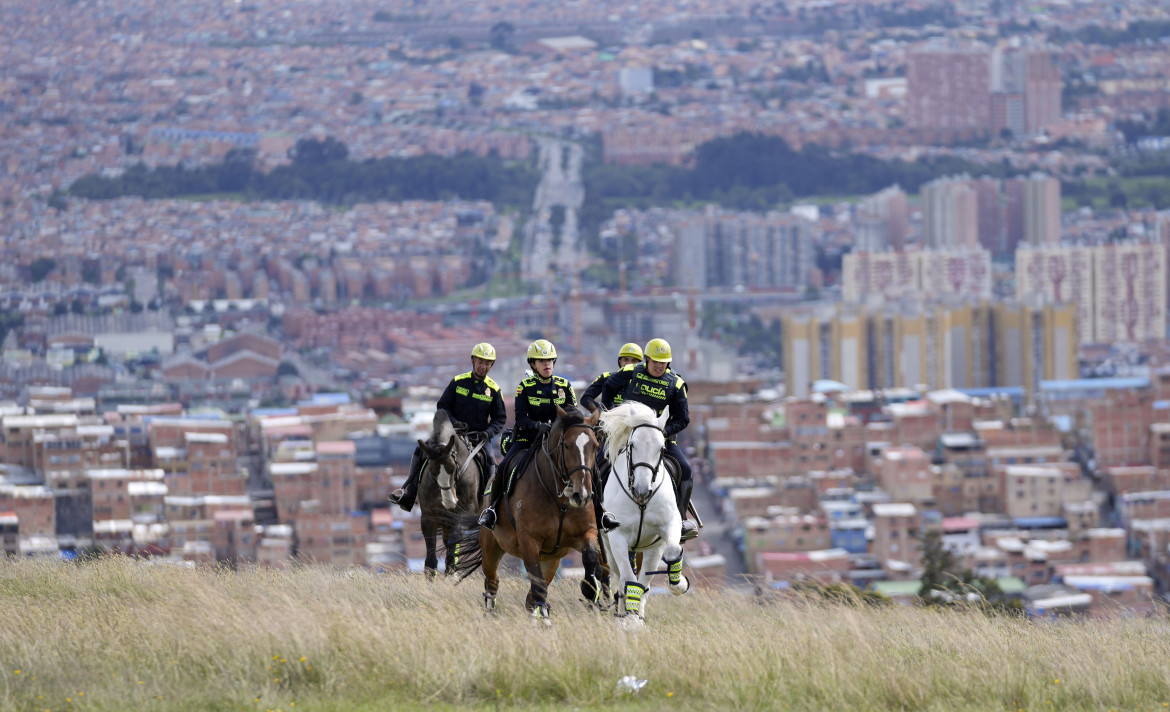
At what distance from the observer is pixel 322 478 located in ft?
148

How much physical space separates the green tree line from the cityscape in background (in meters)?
0.26

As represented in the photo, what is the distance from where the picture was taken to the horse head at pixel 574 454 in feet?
21.3

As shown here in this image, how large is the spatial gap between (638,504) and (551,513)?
1.02ft

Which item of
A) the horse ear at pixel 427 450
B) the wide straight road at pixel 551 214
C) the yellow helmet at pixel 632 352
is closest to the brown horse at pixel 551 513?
the yellow helmet at pixel 632 352

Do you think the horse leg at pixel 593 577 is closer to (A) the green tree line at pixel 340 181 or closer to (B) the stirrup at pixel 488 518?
(B) the stirrup at pixel 488 518

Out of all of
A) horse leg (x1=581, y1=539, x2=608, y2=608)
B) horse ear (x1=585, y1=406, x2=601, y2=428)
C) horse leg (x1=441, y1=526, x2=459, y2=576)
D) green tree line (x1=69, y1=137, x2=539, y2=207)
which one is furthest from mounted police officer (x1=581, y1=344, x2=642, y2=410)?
green tree line (x1=69, y1=137, x2=539, y2=207)

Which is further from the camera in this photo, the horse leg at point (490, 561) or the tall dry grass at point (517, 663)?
the horse leg at point (490, 561)

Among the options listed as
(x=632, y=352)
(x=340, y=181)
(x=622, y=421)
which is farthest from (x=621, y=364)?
(x=340, y=181)

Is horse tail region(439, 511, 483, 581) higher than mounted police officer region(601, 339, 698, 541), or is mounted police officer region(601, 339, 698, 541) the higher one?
mounted police officer region(601, 339, 698, 541)

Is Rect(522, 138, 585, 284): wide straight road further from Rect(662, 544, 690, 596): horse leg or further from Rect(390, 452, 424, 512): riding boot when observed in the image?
Rect(662, 544, 690, 596): horse leg

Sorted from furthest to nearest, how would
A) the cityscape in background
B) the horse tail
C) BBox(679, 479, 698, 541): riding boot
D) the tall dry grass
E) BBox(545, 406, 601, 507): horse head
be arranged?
the cityscape in background → the horse tail → BBox(679, 479, 698, 541): riding boot → BBox(545, 406, 601, 507): horse head → the tall dry grass

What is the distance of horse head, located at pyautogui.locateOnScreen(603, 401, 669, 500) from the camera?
21.7ft

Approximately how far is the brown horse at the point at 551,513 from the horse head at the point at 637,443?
3.5 inches

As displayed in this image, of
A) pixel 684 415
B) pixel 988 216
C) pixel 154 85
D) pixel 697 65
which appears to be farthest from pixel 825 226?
pixel 684 415
